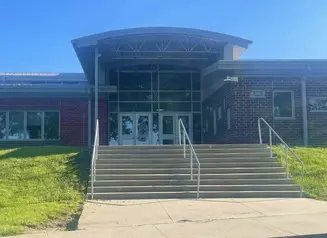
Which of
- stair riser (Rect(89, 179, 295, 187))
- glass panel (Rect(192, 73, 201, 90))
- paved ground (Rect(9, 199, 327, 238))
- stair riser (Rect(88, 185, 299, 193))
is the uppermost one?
glass panel (Rect(192, 73, 201, 90))

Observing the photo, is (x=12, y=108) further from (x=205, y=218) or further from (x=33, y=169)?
(x=205, y=218)

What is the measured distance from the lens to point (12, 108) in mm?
23375

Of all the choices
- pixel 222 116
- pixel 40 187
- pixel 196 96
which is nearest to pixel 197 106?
pixel 196 96

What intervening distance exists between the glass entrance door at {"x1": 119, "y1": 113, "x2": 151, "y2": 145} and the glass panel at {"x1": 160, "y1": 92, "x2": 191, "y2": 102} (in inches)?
52.9

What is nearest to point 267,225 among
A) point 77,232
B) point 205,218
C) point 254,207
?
point 205,218

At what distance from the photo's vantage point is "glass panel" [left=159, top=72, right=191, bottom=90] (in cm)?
2603

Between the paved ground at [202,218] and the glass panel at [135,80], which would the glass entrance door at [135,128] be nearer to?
the glass panel at [135,80]

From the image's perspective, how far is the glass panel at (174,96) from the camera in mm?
25938

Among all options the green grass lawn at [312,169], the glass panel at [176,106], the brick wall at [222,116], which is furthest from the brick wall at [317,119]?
the glass panel at [176,106]

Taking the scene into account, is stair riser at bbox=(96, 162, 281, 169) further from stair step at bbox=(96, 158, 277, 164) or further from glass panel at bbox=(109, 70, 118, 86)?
glass panel at bbox=(109, 70, 118, 86)

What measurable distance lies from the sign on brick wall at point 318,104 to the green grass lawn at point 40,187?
381 inches

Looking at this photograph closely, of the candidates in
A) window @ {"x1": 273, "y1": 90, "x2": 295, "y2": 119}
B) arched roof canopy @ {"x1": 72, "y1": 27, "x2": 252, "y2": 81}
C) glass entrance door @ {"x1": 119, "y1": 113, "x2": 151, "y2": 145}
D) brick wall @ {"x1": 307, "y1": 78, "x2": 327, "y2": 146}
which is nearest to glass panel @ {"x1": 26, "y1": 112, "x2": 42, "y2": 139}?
arched roof canopy @ {"x1": 72, "y1": 27, "x2": 252, "y2": 81}

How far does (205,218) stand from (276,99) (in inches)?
438

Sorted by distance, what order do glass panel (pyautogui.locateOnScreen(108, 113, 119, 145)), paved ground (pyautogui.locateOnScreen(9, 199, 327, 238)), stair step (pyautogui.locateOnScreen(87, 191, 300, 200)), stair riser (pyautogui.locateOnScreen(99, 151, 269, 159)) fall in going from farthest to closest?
1. glass panel (pyautogui.locateOnScreen(108, 113, 119, 145))
2. stair riser (pyautogui.locateOnScreen(99, 151, 269, 159))
3. stair step (pyautogui.locateOnScreen(87, 191, 300, 200))
4. paved ground (pyautogui.locateOnScreen(9, 199, 327, 238))
